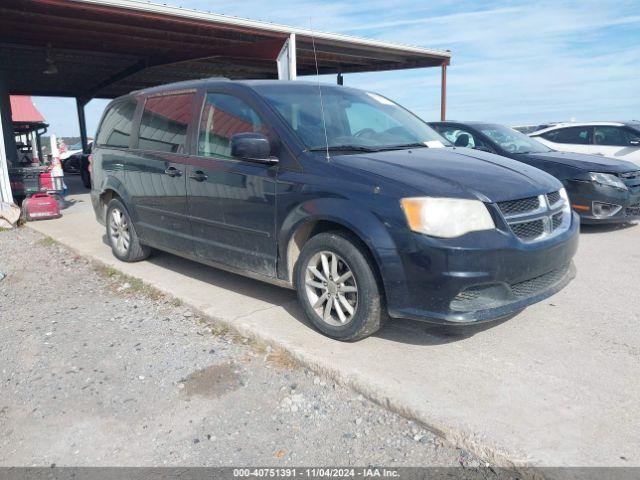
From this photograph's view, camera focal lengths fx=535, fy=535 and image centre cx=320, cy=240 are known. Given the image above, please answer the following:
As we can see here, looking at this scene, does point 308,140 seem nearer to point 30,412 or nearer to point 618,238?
point 30,412

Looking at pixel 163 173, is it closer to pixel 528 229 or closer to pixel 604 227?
pixel 528 229

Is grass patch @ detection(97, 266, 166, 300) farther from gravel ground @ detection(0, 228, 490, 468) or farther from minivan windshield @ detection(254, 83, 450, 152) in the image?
minivan windshield @ detection(254, 83, 450, 152)

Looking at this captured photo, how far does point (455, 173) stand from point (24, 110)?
37.2 meters

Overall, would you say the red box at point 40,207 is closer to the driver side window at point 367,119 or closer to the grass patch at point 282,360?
the driver side window at point 367,119

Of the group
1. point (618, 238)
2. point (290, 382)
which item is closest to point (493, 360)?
point (290, 382)

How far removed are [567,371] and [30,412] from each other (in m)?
3.10

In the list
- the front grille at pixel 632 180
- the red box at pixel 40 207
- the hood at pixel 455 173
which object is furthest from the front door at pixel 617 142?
the red box at pixel 40 207

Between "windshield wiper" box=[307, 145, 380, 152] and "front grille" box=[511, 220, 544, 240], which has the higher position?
"windshield wiper" box=[307, 145, 380, 152]

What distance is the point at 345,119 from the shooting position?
4.36m

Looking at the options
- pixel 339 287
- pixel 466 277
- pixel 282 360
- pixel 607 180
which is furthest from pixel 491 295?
pixel 607 180

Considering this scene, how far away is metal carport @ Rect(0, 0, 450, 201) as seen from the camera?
32.5 ft

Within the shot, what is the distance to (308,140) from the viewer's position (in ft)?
12.7

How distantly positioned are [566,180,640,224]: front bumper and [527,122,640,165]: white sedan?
2.27m

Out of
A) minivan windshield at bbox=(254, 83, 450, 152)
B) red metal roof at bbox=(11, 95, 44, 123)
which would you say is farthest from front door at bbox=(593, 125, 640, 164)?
red metal roof at bbox=(11, 95, 44, 123)
